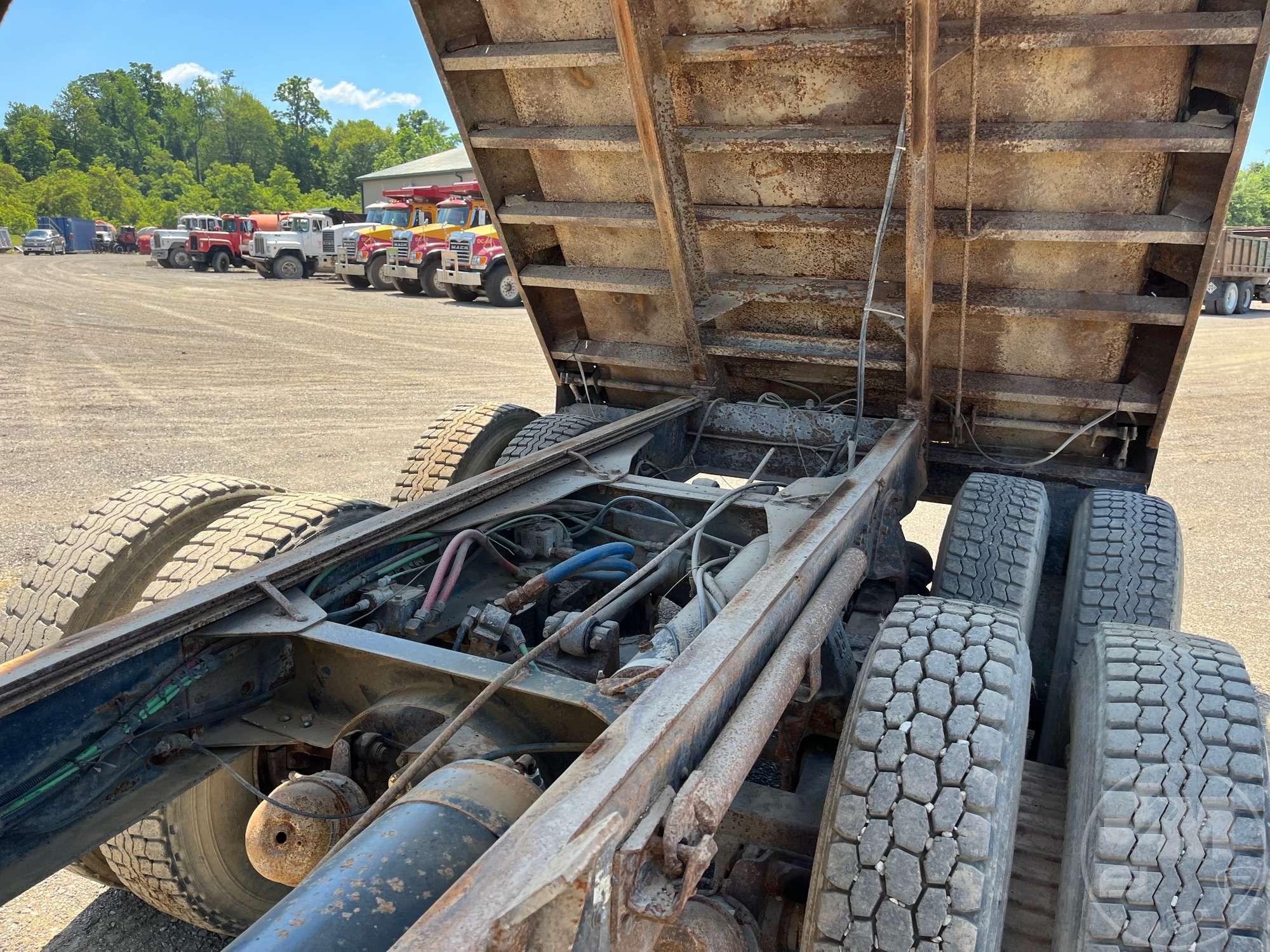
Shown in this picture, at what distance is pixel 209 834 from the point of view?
2.89 m

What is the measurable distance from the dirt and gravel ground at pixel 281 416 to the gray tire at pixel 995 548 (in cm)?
160

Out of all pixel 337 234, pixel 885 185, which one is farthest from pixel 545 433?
pixel 337 234

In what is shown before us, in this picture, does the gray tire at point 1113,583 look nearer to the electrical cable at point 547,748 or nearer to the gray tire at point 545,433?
the electrical cable at point 547,748

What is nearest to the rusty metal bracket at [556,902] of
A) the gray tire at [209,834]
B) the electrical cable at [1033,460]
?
the gray tire at [209,834]

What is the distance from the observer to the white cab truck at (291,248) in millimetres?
31359

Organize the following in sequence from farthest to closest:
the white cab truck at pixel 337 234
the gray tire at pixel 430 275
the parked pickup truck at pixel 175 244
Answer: the parked pickup truck at pixel 175 244 → the white cab truck at pixel 337 234 → the gray tire at pixel 430 275

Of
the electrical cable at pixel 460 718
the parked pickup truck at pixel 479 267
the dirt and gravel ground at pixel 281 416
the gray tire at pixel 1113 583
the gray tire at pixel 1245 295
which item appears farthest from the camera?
the gray tire at pixel 1245 295

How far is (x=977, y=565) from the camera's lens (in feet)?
12.1

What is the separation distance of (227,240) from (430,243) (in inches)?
611

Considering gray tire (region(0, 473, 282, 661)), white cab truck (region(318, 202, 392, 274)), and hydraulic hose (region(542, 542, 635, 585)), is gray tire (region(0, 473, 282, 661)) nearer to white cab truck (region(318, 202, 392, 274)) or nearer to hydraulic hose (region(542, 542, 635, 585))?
hydraulic hose (region(542, 542, 635, 585))

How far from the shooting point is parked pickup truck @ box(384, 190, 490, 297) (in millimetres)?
22781

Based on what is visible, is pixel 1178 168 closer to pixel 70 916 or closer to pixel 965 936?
pixel 965 936

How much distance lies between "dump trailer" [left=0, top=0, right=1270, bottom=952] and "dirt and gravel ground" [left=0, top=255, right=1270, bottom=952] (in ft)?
1.72

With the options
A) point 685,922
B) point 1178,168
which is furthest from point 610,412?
point 685,922
